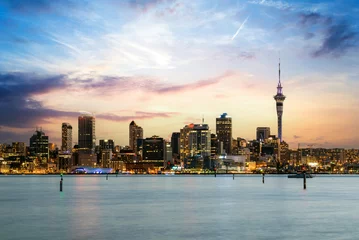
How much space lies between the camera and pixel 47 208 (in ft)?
253

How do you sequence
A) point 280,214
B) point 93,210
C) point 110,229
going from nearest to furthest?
point 110,229 → point 280,214 → point 93,210

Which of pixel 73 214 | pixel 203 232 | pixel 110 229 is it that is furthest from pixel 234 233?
pixel 73 214

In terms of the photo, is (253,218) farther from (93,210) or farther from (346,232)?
(93,210)

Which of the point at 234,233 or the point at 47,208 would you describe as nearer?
the point at 234,233

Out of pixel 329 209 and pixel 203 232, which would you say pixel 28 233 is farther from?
pixel 329 209

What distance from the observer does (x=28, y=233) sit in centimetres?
4881

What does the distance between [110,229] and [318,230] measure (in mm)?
19011

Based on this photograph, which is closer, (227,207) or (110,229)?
(110,229)

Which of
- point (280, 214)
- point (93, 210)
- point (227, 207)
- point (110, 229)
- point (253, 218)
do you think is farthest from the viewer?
point (227, 207)

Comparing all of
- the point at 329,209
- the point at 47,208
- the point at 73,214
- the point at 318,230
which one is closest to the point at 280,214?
the point at 329,209

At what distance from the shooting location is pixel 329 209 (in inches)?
2992

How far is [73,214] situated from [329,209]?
33787mm

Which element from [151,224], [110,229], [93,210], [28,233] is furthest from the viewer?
[93,210]

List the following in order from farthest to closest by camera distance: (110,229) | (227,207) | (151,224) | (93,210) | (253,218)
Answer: (227,207) < (93,210) < (253,218) < (151,224) < (110,229)
